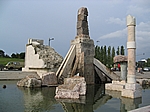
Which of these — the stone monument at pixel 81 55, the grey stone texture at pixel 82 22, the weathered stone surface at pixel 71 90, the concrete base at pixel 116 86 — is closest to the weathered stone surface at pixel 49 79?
the stone monument at pixel 81 55

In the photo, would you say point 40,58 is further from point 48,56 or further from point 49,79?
point 49,79

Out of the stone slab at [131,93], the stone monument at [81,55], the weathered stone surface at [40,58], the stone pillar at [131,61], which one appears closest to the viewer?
the stone slab at [131,93]

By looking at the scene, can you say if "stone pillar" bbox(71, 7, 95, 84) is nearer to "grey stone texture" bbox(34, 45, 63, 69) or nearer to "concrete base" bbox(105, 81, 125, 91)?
"grey stone texture" bbox(34, 45, 63, 69)

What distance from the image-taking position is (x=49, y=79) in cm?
1270

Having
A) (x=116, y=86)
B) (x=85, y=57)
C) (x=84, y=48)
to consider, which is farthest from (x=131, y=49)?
(x=84, y=48)

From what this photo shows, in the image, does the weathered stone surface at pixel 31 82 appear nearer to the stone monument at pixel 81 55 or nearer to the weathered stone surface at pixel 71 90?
the stone monument at pixel 81 55

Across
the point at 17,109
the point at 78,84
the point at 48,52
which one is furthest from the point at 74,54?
the point at 17,109

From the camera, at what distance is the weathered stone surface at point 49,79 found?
12472 mm

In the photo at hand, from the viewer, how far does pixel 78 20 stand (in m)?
15.4

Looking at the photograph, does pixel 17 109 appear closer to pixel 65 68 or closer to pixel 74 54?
pixel 65 68

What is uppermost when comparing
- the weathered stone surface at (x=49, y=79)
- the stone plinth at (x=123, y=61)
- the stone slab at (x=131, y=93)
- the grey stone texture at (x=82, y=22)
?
the grey stone texture at (x=82, y=22)

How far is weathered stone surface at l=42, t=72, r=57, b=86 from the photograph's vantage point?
1247cm

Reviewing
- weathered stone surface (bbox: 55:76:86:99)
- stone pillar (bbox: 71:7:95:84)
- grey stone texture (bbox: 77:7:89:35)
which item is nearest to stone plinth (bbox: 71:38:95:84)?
stone pillar (bbox: 71:7:95:84)

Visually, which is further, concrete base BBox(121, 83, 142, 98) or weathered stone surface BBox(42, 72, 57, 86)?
weathered stone surface BBox(42, 72, 57, 86)
